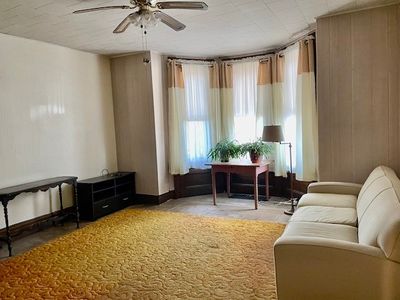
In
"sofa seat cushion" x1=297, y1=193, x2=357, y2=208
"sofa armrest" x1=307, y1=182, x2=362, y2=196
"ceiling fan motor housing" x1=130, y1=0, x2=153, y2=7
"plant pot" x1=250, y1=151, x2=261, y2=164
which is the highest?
"ceiling fan motor housing" x1=130, y1=0, x2=153, y2=7

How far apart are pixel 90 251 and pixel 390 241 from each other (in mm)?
2898

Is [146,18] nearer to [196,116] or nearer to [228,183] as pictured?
[196,116]

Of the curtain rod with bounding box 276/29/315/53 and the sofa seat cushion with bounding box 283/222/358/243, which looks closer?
the sofa seat cushion with bounding box 283/222/358/243

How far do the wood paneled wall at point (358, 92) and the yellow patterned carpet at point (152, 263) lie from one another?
3.94 ft

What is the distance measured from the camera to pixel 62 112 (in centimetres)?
477

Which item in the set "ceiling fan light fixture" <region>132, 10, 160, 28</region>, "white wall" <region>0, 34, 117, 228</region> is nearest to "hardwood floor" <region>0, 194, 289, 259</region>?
"white wall" <region>0, 34, 117, 228</region>

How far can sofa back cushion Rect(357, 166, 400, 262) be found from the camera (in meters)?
1.84

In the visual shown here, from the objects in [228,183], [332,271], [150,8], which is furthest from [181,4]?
[228,183]

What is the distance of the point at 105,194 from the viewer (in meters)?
5.02

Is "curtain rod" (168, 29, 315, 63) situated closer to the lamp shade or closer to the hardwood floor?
the lamp shade

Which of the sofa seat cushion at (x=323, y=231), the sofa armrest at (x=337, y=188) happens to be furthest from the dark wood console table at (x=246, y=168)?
the sofa seat cushion at (x=323, y=231)

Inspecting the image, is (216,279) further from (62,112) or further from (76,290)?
(62,112)

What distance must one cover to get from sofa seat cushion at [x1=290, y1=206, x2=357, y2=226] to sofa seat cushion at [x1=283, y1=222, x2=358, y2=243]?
0.09 meters

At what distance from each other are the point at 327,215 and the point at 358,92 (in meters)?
1.63
